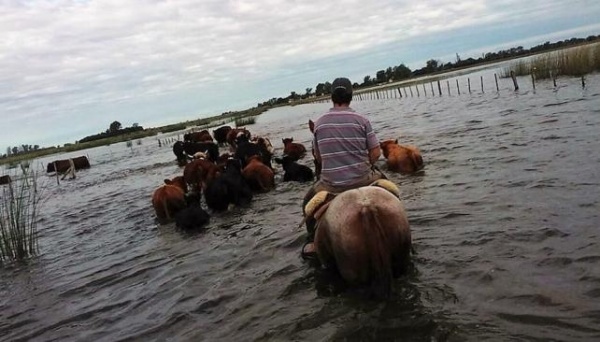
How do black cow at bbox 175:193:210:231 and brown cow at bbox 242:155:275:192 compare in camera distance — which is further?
brown cow at bbox 242:155:275:192

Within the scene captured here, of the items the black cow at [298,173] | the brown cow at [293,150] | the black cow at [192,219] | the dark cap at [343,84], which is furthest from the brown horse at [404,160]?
the dark cap at [343,84]

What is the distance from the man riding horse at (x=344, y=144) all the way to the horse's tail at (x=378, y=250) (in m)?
1.36

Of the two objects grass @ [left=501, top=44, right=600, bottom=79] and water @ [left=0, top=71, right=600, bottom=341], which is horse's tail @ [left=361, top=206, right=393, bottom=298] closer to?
water @ [left=0, top=71, right=600, bottom=341]

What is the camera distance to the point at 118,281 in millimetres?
8055

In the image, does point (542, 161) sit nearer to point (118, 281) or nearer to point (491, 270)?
point (491, 270)

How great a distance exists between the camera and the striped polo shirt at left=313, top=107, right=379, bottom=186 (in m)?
6.09

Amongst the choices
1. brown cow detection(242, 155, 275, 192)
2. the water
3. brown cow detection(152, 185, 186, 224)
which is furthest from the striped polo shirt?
brown cow detection(242, 155, 275, 192)

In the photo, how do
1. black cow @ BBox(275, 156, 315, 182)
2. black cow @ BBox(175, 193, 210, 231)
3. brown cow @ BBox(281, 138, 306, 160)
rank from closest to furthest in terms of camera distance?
black cow @ BBox(175, 193, 210, 231) → black cow @ BBox(275, 156, 315, 182) → brown cow @ BBox(281, 138, 306, 160)

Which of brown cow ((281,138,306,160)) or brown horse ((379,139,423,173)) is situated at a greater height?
brown cow ((281,138,306,160))

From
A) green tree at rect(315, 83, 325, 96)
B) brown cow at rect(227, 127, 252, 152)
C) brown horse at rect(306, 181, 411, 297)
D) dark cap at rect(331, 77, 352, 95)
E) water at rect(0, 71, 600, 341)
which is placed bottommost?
water at rect(0, 71, 600, 341)

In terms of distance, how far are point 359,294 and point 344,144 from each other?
1.83 m

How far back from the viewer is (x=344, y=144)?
242 inches

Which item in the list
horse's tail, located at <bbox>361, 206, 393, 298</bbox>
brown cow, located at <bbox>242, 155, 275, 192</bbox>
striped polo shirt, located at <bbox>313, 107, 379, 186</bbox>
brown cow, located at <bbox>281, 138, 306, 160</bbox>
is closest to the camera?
horse's tail, located at <bbox>361, 206, 393, 298</bbox>

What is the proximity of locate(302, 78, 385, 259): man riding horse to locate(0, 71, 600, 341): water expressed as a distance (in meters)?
1.23
